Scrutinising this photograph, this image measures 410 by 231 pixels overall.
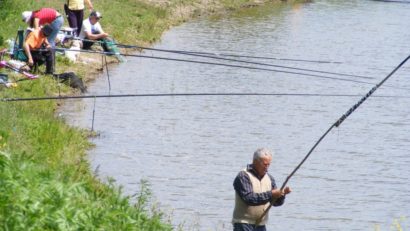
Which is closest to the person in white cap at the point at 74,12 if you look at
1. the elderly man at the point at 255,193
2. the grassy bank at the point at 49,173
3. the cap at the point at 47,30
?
the grassy bank at the point at 49,173

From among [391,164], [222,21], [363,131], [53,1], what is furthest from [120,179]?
[222,21]

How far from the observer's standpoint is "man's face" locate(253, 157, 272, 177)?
9.85 metres

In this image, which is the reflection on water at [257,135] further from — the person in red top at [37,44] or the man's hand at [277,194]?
the man's hand at [277,194]

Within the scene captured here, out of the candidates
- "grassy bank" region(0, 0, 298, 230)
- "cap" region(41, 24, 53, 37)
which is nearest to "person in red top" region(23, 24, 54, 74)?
"cap" region(41, 24, 53, 37)

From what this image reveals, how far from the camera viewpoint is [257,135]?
18.5 metres

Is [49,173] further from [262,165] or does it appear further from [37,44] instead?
[37,44]

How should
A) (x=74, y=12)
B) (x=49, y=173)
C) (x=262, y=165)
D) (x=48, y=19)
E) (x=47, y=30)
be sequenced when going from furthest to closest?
(x=74, y=12)
(x=48, y=19)
(x=47, y=30)
(x=262, y=165)
(x=49, y=173)

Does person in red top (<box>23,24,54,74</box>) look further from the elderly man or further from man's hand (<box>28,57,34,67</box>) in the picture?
the elderly man

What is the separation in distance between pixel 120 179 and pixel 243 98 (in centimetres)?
764

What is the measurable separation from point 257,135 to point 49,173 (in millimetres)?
9701

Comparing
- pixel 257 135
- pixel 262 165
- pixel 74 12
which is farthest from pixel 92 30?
pixel 262 165

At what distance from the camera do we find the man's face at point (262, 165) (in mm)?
9852

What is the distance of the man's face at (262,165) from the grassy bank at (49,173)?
103 cm

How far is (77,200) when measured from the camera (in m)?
8.73
